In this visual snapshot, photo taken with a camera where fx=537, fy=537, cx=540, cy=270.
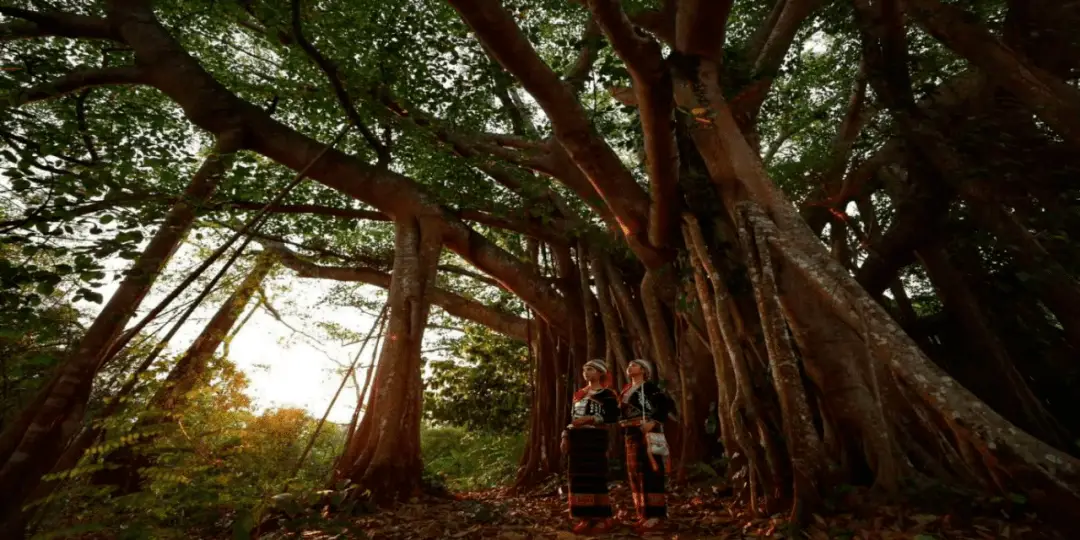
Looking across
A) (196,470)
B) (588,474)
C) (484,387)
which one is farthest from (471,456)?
(196,470)

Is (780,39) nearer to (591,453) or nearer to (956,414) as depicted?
(956,414)

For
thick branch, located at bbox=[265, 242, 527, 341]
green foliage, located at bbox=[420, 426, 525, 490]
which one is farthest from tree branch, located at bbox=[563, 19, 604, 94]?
green foliage, located at bbox=[420, 426, 525, 490]

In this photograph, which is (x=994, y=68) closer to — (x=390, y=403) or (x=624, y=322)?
(x=624, y=322)

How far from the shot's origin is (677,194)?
166 inches

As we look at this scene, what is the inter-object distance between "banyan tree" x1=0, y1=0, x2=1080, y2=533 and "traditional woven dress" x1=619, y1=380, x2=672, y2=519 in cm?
58

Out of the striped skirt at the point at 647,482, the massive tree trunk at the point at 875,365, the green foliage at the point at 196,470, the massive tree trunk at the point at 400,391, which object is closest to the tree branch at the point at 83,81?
the green foliage at the point at 196,470

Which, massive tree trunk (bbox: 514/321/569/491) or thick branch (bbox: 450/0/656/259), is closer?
thick branch (bbox: 450/0/656/259)

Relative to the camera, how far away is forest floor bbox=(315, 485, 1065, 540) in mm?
2429

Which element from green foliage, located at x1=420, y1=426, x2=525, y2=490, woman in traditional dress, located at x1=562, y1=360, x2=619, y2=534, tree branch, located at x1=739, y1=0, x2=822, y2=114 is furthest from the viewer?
green foliage, located at x1=420, y1=426, x2=525, y2=490

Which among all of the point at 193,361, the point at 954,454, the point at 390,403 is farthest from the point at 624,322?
the point at 193,361

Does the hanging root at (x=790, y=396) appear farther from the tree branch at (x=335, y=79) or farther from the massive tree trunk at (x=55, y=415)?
the massive tree trunk at (x=55, y=415)

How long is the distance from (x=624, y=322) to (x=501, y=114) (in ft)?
10.9

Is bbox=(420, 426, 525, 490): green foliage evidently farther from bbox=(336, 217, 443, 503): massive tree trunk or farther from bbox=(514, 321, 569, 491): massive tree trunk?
bbox=(336, 217, 443, 503): massive tree trunk

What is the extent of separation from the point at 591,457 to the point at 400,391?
2.11 metres
